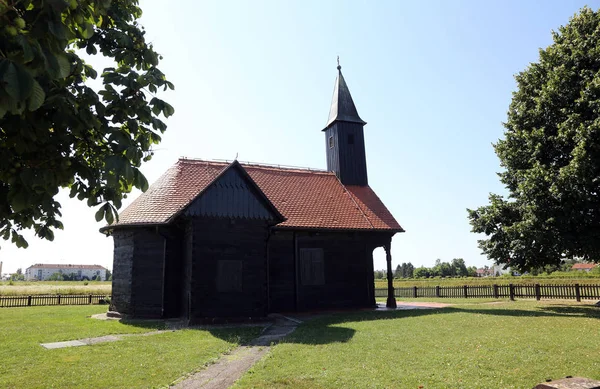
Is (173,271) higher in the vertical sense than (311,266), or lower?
lower

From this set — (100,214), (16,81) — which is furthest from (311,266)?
(16,81)

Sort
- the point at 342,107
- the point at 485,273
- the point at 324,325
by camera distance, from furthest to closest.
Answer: the point at 485,273, the point at 342,107, the point at 324,325

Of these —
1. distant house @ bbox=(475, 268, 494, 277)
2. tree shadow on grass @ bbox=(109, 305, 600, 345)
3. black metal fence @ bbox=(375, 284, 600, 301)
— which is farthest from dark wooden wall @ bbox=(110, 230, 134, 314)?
distant house @ bbox=(475, 268, 494, 277)

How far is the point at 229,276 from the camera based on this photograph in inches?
682

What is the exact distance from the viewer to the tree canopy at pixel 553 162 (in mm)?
17625

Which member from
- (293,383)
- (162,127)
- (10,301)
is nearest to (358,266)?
(293,383)

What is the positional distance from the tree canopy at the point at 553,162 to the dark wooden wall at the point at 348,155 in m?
8.00

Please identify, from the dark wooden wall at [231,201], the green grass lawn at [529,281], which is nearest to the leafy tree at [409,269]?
the green grass lawn at [529,281]

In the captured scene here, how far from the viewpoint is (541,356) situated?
30.8 ft

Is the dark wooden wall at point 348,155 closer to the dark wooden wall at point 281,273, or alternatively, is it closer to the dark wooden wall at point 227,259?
the dark wooden wall at point 281,273

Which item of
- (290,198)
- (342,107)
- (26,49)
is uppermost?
(342,107)

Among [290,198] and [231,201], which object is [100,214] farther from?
[290,198]

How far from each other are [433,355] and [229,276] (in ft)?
31.6

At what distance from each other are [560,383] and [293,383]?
175 inches
